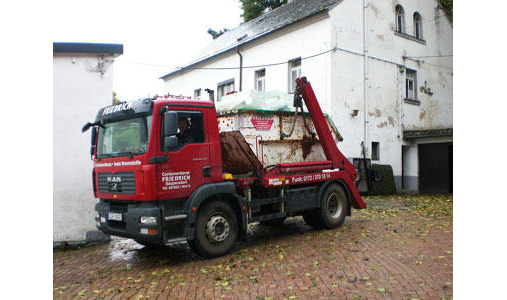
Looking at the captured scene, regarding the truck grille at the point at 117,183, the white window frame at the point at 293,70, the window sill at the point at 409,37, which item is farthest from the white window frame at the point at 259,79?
the truck grille at the point at 117,183

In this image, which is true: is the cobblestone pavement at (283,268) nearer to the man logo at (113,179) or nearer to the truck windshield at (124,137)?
the man logo at (113,179)

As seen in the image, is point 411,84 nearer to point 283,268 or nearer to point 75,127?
point 75,127

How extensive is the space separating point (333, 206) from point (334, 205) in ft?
0.12

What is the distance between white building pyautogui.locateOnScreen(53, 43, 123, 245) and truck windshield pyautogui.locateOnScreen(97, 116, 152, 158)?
1.79 m

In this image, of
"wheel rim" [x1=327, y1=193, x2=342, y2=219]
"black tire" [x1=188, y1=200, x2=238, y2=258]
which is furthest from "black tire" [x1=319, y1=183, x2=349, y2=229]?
"black tire" [x1=188, y1=200, x2=238, y2=258]

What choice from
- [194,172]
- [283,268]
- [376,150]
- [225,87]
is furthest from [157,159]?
[225,87]

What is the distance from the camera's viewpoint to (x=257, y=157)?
799 cm

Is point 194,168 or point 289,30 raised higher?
point 289,30

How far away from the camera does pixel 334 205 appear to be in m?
9.60

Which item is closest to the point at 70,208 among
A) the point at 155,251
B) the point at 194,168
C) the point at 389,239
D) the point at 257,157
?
the point at 155,251

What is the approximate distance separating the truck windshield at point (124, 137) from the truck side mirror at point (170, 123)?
359 mm

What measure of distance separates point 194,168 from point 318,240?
2.99 m

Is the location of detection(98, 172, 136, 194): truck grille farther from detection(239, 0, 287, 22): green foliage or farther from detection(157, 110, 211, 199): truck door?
detection(239, 0, 287, 22): green foliage

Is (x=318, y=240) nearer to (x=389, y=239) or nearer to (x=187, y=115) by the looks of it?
(x=389, y=239)
